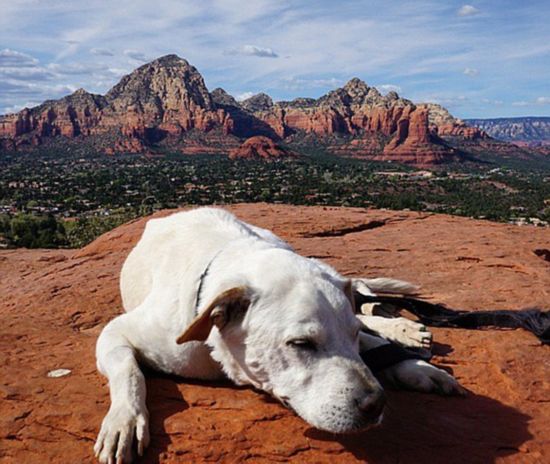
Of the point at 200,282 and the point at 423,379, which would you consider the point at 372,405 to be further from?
the point at 200,282

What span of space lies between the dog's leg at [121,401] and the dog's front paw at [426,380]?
183 centimetres

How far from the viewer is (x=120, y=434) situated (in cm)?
320

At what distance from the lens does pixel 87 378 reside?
4227 millimetres

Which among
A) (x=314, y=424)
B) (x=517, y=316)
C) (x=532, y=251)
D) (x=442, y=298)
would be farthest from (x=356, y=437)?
(x=532, y=251)

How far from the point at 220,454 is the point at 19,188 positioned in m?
109

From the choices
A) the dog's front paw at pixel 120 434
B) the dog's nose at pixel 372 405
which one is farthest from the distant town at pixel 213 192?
the dog's nose at pixel 372 405

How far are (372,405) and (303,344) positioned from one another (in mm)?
507

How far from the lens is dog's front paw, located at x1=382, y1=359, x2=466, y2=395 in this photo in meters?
4.03

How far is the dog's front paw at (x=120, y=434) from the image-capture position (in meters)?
3.12

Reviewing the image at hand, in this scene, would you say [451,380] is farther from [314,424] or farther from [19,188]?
[19,188]

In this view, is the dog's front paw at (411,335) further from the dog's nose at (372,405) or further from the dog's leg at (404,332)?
the dog's nose at (372,405)

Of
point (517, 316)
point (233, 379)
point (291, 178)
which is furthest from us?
point (291, 178)

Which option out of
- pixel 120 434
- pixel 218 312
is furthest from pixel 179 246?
pixel 120 434

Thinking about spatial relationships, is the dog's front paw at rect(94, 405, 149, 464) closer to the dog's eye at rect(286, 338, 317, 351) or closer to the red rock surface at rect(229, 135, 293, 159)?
the dog's eye at rect(286, 338, 317, 351)
